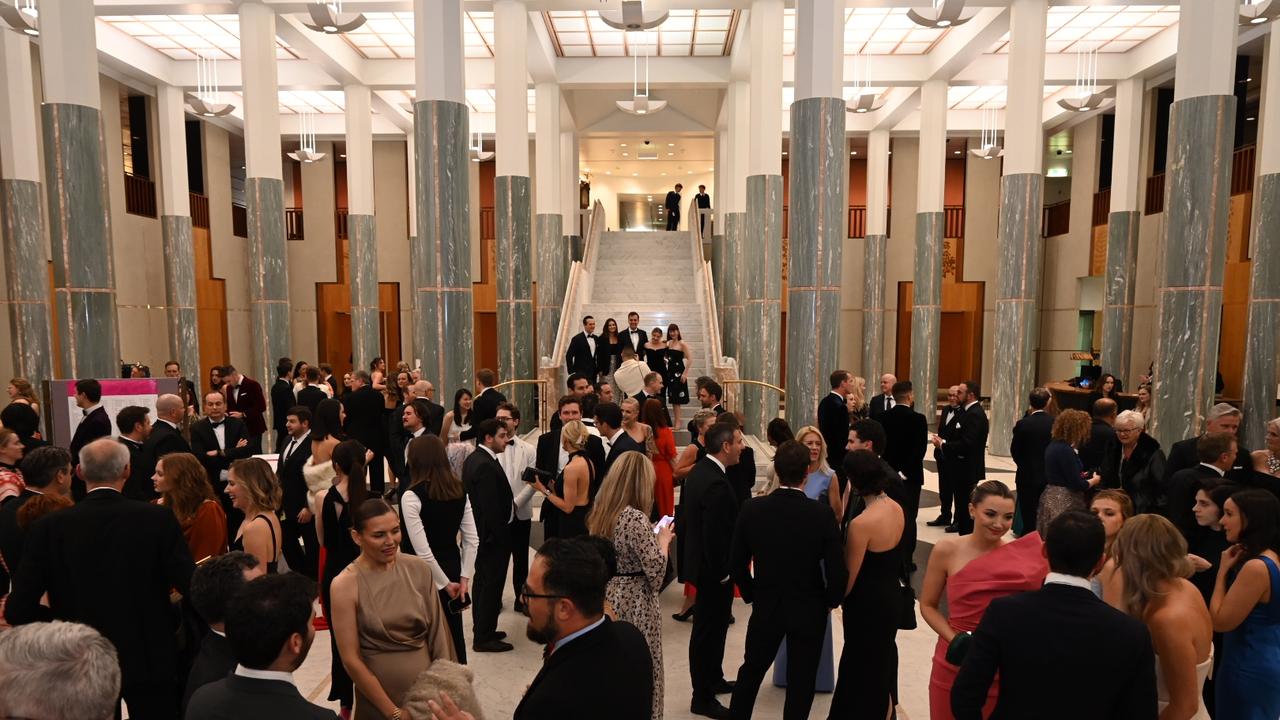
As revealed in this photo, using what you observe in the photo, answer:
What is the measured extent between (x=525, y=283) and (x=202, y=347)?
36.8 feet

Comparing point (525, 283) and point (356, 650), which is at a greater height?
point (525, 283)

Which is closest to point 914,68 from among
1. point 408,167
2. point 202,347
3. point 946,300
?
point 946,300

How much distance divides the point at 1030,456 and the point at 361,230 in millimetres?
14799

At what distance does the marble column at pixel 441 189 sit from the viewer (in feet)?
29.6

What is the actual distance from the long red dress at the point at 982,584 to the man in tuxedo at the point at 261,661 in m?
2.35

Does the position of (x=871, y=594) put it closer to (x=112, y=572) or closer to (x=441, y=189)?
(x=112, y=572)

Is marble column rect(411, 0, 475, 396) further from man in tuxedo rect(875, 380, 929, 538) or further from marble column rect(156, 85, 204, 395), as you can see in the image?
marble column rect(156, 85, 204, 395)

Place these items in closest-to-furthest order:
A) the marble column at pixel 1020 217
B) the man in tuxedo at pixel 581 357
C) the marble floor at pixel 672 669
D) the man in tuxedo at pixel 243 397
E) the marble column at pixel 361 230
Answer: the marble floor at pixel 672 669 → the man in tuxedo at pixel 243 397 → the man in tuxedo at pixel 581 357 → the marble column at pixel 1020 217 → the marble column at pixel 361 230

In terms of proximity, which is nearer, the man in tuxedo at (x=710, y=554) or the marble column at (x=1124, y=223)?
the man in tuxedo at (x=710, y=554)

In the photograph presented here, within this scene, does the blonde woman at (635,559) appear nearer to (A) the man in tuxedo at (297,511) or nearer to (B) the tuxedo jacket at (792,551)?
(B) the tuxedo jacket at (792,551)

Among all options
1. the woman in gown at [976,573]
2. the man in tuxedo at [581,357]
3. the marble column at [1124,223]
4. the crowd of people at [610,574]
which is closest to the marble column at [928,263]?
the marble column at [1124,223]

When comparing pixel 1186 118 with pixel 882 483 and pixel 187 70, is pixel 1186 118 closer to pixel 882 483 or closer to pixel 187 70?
pixel 882 483

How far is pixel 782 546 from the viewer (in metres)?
3.63

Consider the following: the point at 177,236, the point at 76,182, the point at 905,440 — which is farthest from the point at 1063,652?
the point at 177,236
